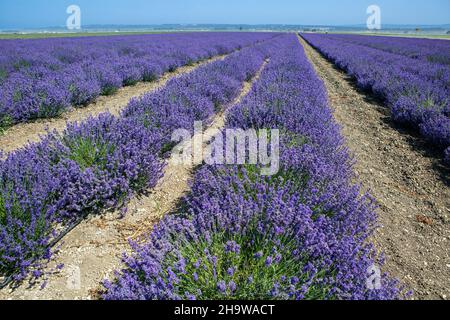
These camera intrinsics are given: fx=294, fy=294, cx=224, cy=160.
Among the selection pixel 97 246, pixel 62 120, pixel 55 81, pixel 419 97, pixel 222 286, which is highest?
pixel 55 81

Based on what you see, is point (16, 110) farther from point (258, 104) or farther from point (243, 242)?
point (243, 242)

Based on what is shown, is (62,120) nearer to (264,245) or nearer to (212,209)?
(212,209)

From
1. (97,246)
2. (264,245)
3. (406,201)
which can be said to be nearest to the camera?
(264,245)

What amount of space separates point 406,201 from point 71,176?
3.28 metres

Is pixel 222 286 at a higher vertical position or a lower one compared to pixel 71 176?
lower

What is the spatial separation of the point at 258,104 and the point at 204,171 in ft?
5.62

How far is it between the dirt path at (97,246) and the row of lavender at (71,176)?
0.10 metres

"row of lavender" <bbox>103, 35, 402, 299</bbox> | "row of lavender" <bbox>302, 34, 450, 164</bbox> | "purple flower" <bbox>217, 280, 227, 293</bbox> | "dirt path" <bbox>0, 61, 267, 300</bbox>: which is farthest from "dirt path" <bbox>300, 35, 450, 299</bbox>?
"dirt path" <bbox>0, 61, 267, 300</bbox>

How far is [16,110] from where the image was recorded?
470 centimetres

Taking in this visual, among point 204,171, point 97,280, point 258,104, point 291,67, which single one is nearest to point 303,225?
point 204,171

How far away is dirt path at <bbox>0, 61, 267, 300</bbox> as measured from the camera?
70.4 inches

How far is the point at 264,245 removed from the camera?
1.66 m

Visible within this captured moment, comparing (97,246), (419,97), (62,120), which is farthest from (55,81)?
(419,97)

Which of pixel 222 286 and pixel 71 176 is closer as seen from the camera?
pixel 222 286
